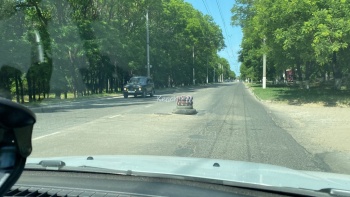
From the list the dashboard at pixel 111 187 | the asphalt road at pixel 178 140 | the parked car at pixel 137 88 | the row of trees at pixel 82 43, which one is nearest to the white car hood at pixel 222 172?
the dashboard at pixel 111 187

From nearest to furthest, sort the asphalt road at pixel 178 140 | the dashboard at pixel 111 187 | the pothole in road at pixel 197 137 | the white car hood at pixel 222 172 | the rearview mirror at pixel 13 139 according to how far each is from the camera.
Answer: the rearview mirror at pixel 13 139 → the dashboard at pixel 111 187 → the white car hood at pixel 222 172 → the asphalt road at pixel 178 140 → the pothole in road at pixel 197 137

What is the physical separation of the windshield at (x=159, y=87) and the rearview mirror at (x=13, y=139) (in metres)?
0.77

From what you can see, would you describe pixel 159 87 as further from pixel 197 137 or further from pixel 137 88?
pixel 197 137

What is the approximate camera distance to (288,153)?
923 centimetres

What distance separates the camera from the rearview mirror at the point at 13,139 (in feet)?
5.77

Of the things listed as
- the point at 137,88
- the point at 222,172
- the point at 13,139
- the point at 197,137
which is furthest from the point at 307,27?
the point at 13,139

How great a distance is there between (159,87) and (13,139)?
6521 cm

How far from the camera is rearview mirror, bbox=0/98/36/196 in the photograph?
176cm

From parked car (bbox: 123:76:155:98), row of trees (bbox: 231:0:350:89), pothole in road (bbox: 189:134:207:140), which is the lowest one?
pothole in road (bbox: 189:134:207:140)

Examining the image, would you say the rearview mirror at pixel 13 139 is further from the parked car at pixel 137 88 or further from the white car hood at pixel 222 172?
the parked car at pixel 137 88

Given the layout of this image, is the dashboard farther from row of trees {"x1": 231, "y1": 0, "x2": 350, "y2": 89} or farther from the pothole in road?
row of trees {"x1": 231, "y1": 0, "x2": 350, "y2": 89}

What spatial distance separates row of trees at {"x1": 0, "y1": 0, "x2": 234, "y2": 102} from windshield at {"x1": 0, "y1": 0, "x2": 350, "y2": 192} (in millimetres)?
101

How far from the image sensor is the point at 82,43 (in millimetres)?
36688

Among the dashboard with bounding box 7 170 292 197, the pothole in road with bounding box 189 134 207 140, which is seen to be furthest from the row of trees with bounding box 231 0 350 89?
the dashboard with bounding box 7 170 292 197
